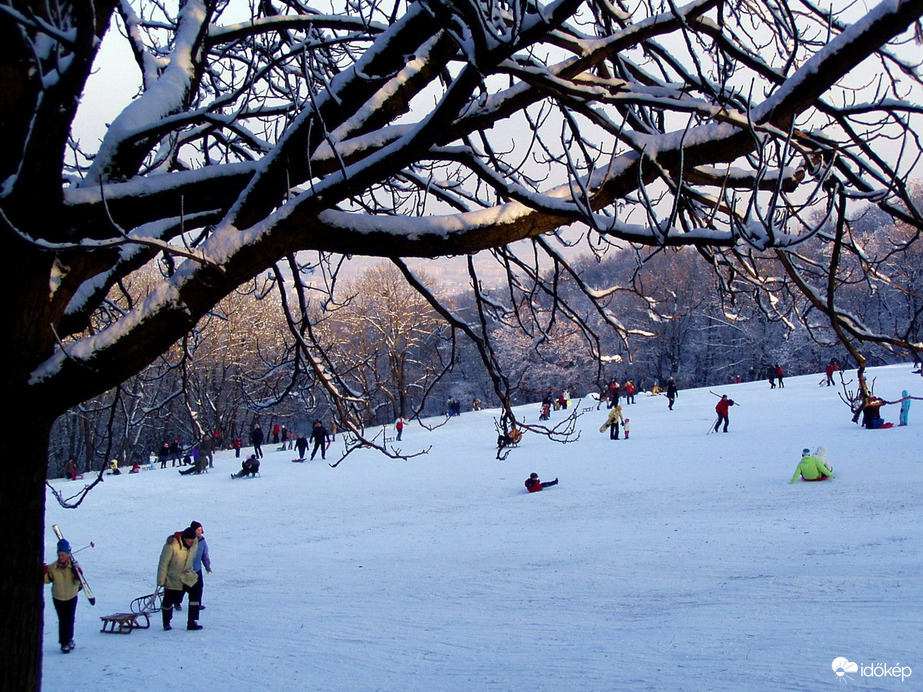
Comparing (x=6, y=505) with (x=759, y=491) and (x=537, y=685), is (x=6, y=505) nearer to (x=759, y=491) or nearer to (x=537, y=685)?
(x=537, y=685)

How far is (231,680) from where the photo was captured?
8.25 meters

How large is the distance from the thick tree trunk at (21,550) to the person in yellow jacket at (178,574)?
291 inches

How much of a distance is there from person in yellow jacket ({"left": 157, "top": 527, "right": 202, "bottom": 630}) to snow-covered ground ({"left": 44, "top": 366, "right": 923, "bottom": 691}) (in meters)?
0.32

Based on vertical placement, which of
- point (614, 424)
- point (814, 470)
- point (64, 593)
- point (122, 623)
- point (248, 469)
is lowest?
point (122, 623)

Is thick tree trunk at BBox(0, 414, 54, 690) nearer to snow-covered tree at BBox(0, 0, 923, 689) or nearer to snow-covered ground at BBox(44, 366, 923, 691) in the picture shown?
snow-covered tree at BBox(0, 0, 923, 689)

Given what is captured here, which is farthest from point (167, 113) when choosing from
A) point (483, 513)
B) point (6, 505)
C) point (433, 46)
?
point (483, 513)

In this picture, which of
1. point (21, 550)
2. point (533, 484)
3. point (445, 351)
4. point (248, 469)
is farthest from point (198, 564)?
point (445, 351)

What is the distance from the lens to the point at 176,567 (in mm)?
10516

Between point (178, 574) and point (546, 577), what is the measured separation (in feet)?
16.9

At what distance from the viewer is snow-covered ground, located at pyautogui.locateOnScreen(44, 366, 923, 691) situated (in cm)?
766

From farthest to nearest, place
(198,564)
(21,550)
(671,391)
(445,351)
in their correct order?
1. (445,351)
2. (671,391)
3. (198,564)
4. (21,550)

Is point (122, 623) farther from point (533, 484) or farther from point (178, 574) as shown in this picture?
point (533, 484)

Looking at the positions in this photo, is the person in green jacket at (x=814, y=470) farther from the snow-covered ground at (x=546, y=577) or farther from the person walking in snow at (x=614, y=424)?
the person walking in snow at (x=614, y=424)

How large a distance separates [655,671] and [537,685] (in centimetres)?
111
